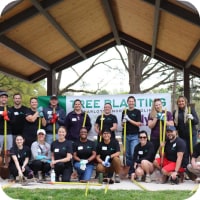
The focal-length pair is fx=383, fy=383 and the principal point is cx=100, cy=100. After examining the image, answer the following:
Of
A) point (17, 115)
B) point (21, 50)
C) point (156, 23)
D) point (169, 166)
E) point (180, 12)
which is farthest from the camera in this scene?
point (21, 50)

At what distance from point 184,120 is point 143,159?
0.99 meters

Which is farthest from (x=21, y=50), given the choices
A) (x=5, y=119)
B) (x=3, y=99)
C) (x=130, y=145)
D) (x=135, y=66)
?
(x=135, y=66)

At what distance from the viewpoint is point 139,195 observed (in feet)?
16.3

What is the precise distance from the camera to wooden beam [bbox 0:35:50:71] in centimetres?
800

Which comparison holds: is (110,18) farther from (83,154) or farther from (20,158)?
(20,158)

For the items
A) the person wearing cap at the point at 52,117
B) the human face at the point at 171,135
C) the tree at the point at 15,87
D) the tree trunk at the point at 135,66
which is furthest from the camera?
the tree at the point at 15,87

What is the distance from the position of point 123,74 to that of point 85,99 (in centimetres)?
1586

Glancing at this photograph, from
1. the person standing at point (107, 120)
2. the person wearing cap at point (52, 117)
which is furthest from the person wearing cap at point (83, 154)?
Result: the person wearing cap at point (52, 117)

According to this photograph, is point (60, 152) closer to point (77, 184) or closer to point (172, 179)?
point (77, 184)

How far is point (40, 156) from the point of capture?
21.6ft

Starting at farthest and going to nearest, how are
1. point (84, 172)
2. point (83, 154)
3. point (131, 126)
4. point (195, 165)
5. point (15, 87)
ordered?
point (15, 87) → point (131, 126) → point (83, 154) → point (84, 172) → point (195, 165)

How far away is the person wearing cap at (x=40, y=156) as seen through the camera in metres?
6.53

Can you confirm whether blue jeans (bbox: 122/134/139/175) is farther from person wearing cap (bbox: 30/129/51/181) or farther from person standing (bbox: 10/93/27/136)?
person standing (bbox: 10/93/27/136)

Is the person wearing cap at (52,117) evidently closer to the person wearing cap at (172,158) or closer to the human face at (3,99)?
the human face at (3,99)
